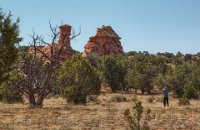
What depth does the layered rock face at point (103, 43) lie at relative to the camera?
11965 cm

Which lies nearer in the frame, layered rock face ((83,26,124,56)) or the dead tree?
the dead tree

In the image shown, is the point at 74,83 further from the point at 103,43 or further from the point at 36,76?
the point at 103,43

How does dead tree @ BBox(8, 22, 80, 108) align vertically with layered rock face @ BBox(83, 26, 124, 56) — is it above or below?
below

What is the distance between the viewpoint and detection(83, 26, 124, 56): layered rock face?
11965 cm

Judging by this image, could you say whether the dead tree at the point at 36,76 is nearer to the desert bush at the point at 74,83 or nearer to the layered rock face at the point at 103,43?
the desert bush at the point at 74,83

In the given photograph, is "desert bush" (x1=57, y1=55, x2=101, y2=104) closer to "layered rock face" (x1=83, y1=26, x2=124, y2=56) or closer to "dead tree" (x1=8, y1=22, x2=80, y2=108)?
"dead tree" (x1=8, y1=22, x2=80, y2=108)

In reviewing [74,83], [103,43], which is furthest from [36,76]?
[103,43]

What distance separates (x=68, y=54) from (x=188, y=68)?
40.5 metres

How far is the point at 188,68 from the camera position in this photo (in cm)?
6450

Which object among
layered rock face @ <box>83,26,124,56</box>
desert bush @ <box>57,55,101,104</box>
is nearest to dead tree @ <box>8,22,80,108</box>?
desert bush @ <box>57,55,101,104</box>

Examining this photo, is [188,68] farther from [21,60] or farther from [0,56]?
[0,56]

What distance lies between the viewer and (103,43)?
122500 millimetres

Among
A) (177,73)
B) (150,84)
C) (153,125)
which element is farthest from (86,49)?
(153,125)

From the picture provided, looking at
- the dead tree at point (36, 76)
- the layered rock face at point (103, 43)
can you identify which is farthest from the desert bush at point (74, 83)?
the layered rock face at point (103, 43)
